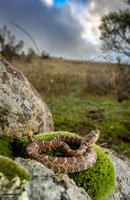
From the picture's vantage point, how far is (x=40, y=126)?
535 centimetres

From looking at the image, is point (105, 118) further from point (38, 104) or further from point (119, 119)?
point (38, 104)

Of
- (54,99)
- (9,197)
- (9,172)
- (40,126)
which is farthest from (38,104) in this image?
(54,99)

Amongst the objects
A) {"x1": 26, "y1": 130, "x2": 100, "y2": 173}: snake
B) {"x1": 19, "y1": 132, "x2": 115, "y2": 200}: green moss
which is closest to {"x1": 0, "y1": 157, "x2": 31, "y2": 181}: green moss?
{"x1": 26, "y1": 130, "x2": 100, "y2": 173}: snake

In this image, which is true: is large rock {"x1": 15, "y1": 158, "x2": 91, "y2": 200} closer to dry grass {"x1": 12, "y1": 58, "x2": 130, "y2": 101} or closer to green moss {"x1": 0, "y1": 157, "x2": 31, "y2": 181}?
green moss {"x1": 0, "y1": 157, "x2": 31, "y2": 181}

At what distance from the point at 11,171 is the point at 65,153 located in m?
1.88

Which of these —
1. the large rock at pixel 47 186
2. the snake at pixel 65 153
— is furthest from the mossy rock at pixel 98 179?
the large rock at pixel 47 186

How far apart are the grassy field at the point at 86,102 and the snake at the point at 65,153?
10.9ft

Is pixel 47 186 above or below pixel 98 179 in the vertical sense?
above

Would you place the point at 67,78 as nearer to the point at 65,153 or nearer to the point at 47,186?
the point at 65,153

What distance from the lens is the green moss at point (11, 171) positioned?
2119 millimetres

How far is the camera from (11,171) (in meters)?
2.18

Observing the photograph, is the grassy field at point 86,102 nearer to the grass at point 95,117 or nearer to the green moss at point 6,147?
the grass at point 95,117

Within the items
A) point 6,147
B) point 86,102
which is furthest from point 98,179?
point 86,102

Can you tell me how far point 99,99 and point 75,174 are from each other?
12277mm
